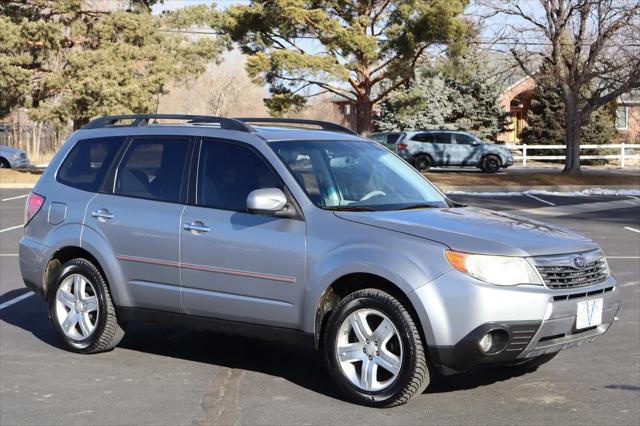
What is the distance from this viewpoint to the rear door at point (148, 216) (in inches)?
267

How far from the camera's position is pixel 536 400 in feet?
19.9

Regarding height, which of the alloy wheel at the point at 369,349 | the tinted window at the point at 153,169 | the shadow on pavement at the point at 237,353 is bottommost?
the shadow on pavement at the point at 237,353

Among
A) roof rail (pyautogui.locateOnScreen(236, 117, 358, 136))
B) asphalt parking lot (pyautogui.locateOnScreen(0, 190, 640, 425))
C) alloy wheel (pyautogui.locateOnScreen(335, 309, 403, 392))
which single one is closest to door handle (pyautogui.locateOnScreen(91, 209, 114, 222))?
asphalt parking lot (pyautogui.locateOnScreen(0, 190, 640, 425))

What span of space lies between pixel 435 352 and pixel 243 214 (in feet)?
5.53

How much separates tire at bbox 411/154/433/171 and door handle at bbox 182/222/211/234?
107 feet

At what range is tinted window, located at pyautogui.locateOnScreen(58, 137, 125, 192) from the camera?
295 inches

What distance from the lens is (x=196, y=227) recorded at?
6.62m

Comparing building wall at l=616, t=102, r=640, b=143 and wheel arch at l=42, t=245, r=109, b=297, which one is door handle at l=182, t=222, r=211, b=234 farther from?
building wall at l=616, t=102, r=640, b=143

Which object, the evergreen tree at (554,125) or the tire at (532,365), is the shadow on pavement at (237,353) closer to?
the tire at (532,365)

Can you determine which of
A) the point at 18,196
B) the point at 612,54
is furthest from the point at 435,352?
the point at 612,54

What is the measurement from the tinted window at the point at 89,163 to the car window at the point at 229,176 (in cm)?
99

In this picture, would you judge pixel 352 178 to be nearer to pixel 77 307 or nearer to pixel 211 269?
pixel 211 269

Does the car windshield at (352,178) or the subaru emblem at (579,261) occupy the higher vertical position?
the car windshield at (352,178)

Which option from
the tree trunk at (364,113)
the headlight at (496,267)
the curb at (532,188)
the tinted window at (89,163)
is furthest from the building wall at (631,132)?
the headlight at (496,267)
